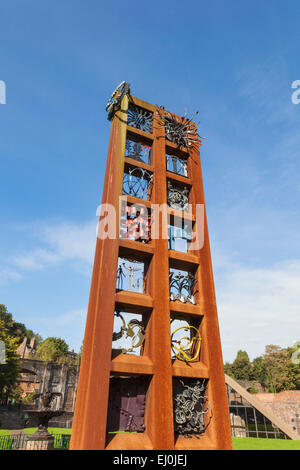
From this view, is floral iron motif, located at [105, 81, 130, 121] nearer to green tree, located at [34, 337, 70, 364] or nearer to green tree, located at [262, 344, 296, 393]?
green tree, located at [262, 344, 296, 393]

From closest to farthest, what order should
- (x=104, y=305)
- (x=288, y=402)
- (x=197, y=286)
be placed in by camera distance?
(x=104, y=305) → (x=197, y=286) → (x=288, y=402)

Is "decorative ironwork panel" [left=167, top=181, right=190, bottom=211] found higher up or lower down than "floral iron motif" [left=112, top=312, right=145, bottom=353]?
higher up

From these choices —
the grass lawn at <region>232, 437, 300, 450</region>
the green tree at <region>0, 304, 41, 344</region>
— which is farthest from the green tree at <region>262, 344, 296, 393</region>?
the green tree at <region>0, 304, 41, 344</region>

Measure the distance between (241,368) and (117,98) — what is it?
8088 centimetres

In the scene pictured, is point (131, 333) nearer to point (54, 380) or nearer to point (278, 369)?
point (54, 380)

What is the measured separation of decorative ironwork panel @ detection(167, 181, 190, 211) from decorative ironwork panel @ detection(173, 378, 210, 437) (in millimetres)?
9802

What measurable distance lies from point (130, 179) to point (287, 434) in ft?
114

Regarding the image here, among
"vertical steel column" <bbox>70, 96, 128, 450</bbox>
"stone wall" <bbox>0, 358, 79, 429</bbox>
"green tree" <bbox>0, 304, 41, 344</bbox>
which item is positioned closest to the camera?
"vertical steel column" <bbox>70, 96, 128, 450</bbox>

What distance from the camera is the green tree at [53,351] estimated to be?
77.4 meters

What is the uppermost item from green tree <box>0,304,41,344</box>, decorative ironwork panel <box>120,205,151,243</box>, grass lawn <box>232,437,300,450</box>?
green tree <box>0,304,41,344</box>

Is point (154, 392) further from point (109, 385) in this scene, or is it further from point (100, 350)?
point (100, 350)

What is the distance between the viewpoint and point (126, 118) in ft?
59.2

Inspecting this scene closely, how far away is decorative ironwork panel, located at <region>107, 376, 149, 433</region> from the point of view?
11.5 meters
